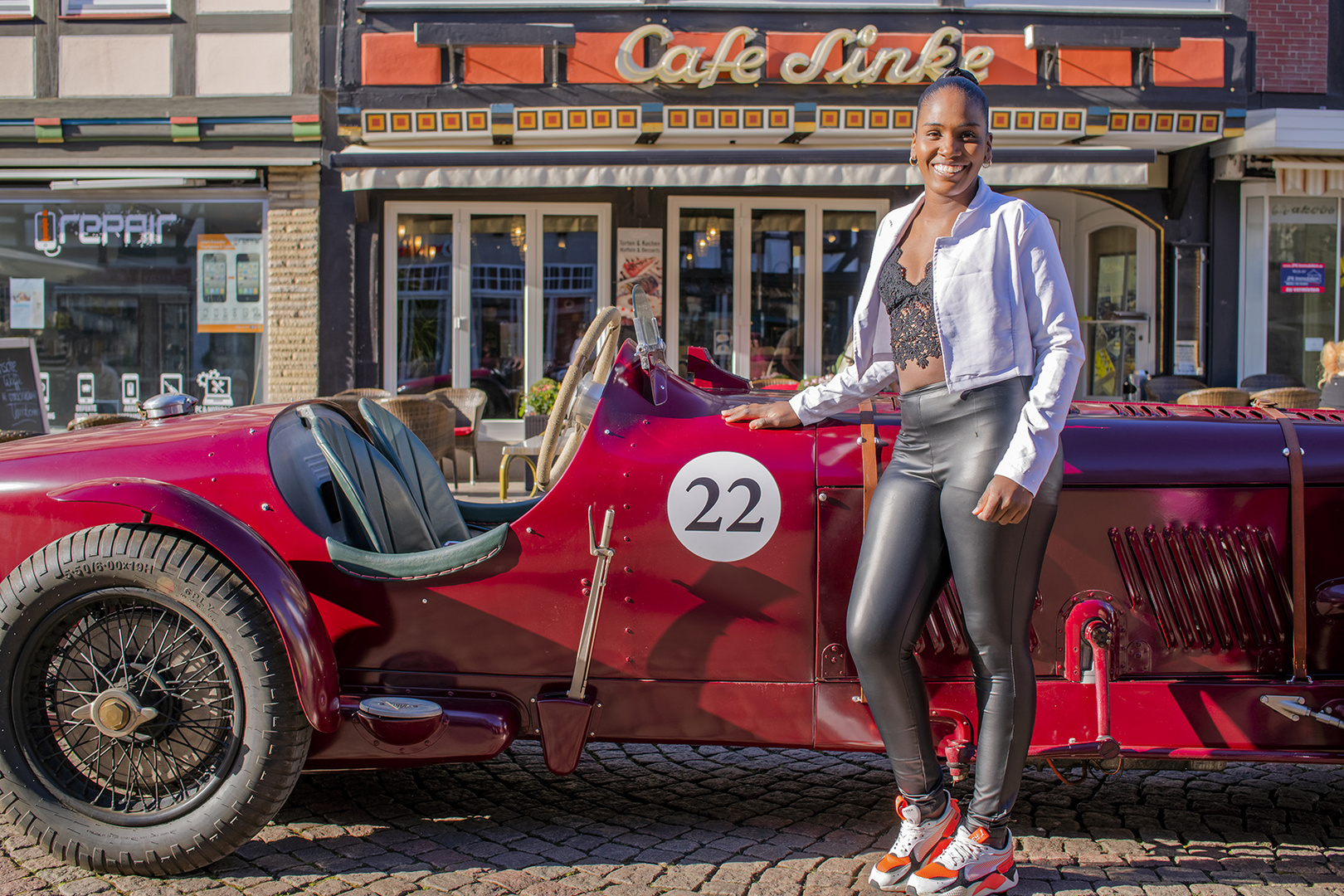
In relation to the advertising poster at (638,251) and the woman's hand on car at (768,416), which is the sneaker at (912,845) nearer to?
the woman's hand on car at (768,416)

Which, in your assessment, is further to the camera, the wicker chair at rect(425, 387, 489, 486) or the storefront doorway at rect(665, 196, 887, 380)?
the storefront doorway at rect(665, 196, 887, 380)

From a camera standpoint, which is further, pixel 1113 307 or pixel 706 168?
pixel 1113 307

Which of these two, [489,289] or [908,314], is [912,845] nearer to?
[908,314]

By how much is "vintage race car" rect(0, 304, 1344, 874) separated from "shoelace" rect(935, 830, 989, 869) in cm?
28

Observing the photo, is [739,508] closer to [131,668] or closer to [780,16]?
[131,668]

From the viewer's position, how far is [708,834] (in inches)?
107

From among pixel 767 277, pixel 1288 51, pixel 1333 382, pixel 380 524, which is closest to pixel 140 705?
pixel 380 524

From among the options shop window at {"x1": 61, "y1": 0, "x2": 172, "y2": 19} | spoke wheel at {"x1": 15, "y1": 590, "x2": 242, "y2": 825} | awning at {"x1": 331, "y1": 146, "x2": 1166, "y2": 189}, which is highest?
shop window at {"x1": 61, "y1": 0, "x2": 172, "y2": 19}

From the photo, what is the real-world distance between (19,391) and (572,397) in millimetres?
5630

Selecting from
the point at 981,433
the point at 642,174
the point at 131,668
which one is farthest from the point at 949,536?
the point at 642,174

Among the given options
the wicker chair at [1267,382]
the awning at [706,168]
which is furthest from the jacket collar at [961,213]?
the wicker chair at [1267,382]

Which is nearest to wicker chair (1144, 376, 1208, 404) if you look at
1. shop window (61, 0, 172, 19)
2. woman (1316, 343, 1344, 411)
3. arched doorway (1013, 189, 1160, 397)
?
arched doorway (1013, 189, 1160, 397)

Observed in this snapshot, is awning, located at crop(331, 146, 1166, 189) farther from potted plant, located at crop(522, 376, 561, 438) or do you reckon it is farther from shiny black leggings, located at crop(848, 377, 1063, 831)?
shiny black leggings, located at crop(848, 377, 1063, 831)

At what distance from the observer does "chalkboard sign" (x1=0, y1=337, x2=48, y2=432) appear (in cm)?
669
